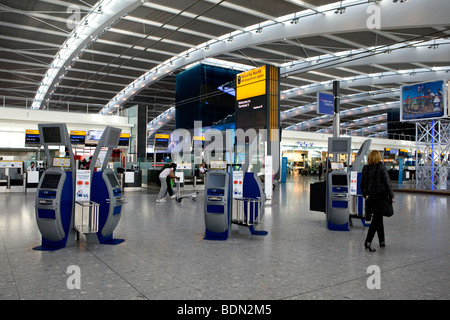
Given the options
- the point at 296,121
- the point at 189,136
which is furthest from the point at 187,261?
the point at 296,121

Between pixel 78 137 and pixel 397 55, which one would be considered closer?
pixel 397 55

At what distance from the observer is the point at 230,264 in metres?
4.23

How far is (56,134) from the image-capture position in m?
5.05

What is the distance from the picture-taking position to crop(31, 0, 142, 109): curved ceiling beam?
13749mm

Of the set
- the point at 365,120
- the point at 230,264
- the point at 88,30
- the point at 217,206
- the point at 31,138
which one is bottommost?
the point at 230,264

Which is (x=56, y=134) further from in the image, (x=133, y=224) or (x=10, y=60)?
(x=10, y=60)

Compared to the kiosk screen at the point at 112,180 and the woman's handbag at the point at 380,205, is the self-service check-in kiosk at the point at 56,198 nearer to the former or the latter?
the kiosk screen at the point at 112,180

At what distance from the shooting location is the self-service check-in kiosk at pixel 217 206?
5.61 meters

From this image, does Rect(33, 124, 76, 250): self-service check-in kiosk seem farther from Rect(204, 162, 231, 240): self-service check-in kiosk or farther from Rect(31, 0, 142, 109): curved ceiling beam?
Result: Rect(31, 0, 142, 109): curved ceiling beam

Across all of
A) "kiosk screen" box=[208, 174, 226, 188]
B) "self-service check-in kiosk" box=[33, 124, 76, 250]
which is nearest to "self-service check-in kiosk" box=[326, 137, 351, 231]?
"kiosk screen" box=[208, 174, 226, 188]

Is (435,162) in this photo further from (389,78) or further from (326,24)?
(326,24)

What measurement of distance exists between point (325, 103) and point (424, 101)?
4.76m

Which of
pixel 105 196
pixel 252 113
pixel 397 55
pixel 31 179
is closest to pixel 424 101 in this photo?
pixel 397 55

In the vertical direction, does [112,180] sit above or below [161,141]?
below
